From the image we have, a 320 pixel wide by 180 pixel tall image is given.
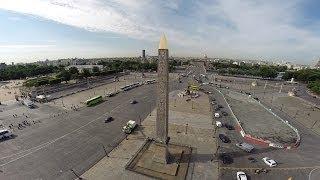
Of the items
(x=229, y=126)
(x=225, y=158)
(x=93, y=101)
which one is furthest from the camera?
(x=93, y=101)

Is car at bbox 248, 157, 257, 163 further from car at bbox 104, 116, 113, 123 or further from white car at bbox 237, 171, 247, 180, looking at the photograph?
car at bbox 104, 116, 113, 123

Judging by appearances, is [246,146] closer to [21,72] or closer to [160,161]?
[160,161]

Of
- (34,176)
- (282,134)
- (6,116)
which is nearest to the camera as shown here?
(34,176)

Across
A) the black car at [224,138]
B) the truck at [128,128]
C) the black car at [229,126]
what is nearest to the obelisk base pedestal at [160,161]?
the truck at [128,128]

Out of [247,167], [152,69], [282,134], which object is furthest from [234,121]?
[152,69]

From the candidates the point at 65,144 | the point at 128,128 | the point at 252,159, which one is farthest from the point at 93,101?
the point at 252,159

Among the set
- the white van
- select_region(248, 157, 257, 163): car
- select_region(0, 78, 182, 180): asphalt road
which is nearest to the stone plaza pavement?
select_region(0, 78, 182, 180): asphalt road

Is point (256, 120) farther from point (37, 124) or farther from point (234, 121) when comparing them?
point (37, 124)
